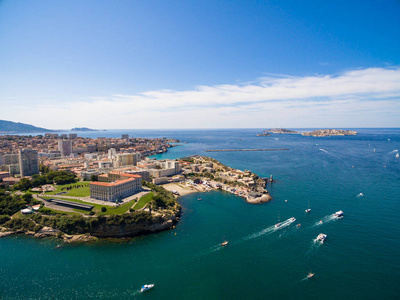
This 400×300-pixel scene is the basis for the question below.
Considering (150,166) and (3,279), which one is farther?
(150,166)

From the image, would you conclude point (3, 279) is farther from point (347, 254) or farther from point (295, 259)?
point (347, 254)

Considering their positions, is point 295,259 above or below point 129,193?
below

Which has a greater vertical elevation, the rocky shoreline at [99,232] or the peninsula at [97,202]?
the peninsula at [97,202]

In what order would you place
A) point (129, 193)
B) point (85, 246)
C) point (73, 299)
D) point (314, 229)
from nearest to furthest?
point (73, 299), point (85, 246), point (314, 229), point (129, 193)

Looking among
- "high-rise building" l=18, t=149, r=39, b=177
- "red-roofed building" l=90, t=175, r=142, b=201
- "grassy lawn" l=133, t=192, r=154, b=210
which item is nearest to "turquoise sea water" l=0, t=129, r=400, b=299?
"grassy lawn" l=133, t=192, r=154, b=210

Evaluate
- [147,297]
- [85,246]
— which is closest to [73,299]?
[147,297]

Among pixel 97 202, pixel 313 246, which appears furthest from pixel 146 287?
pixel 97 202

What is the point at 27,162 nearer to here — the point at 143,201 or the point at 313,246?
the point at 143,201

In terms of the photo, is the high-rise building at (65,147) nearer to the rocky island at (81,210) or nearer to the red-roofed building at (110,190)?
the rocky island at (81,210)

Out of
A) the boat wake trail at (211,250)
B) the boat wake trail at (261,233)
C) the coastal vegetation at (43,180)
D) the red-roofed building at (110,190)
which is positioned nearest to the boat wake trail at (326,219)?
the boat wake trail at (261,233)
